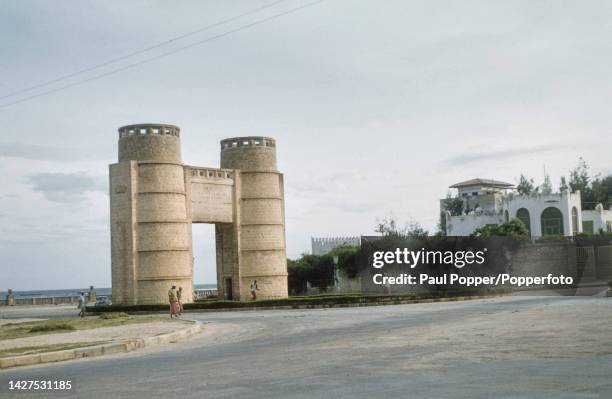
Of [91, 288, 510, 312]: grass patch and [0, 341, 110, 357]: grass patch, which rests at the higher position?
[0, 341, 110, 357]: grass patch

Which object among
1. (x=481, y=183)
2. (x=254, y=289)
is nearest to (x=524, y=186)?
(x=481, y=183)

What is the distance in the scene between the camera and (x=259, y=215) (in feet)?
161

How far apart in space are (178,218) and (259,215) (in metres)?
6.80

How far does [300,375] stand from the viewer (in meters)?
10.0

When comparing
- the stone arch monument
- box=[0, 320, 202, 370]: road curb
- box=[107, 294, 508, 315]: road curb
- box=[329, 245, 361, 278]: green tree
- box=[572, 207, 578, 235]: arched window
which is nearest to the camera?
box=[0, 320, 202, 370]: road curb

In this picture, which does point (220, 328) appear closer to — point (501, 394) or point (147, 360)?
point (147, 360)

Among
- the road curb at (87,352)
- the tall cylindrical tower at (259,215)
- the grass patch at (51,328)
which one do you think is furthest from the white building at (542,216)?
the road curb at (87,352)

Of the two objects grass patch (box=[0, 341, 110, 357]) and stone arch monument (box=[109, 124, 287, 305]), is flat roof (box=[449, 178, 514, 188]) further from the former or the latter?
grass patch (box=[0, 341, 110, 357])

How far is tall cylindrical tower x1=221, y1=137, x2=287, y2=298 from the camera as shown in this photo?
48.7 metres

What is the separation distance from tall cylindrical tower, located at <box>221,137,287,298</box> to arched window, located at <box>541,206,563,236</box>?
101ft

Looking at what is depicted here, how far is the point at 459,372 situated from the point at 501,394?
71.3 inches

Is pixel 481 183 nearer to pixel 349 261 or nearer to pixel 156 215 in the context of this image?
pixel 349 261

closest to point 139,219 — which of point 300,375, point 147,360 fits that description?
point 147,360

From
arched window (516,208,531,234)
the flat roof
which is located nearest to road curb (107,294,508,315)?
arched window (516,208,531,234)
